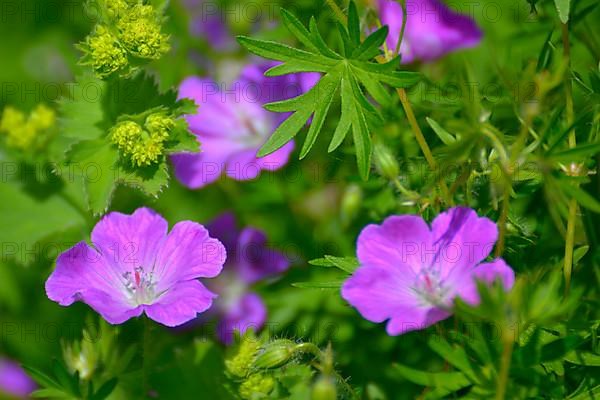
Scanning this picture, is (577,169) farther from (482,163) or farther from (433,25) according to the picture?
(433,25)

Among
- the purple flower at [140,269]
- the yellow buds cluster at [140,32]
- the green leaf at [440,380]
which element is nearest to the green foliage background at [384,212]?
the green leaf at [440,380]

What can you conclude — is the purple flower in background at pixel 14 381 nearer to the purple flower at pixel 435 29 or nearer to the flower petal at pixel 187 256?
the flower petal at pixel 187 256

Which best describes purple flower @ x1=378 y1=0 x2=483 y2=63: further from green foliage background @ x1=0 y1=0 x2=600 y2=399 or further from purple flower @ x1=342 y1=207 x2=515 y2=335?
purple flower @ x1=342 y1=207 x2=515 y2=335

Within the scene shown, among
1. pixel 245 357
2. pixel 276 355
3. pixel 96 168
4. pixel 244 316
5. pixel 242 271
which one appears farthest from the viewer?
pixel 242 271

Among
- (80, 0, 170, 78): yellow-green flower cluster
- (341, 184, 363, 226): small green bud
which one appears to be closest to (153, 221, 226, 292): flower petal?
(80, 0, 170, 78): yellow-green flower cluster

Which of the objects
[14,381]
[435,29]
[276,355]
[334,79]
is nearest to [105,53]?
[334,79]

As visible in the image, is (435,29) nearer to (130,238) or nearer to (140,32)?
(140,32)
